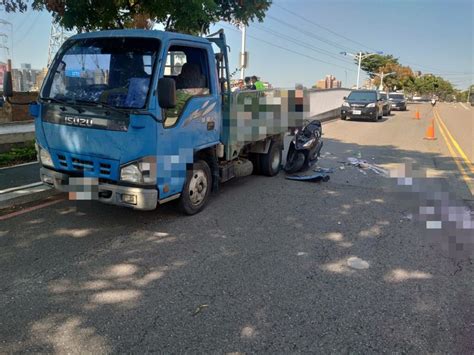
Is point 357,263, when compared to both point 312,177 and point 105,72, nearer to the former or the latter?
point 105,72

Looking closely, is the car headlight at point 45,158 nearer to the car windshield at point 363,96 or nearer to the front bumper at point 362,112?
the front bumper at point 362,112

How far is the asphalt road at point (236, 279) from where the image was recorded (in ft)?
10.2

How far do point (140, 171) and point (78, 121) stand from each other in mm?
939

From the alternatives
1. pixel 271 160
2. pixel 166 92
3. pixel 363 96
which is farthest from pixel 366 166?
pixel 363 96

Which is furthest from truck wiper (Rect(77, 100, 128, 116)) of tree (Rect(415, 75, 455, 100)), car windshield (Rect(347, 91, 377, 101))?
tree (Rect(415, 75, 455, 100))

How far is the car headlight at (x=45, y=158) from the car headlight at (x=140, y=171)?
1.13 metres

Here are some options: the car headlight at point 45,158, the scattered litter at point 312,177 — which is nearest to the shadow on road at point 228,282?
the car headlight at point 45,158

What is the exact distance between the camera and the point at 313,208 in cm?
641

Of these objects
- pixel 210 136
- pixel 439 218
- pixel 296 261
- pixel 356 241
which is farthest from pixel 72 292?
pixel 439 218

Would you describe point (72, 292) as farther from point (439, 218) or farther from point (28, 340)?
point (439, 218)

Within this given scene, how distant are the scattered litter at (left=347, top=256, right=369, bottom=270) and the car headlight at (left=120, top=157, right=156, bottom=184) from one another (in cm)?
233

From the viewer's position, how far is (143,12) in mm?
8000

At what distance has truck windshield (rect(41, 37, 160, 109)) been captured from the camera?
4.82 meters

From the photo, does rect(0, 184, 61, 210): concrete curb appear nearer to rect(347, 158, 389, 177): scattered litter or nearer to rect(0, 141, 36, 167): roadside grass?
rect(0, 141, 36, 167): roadside grass
